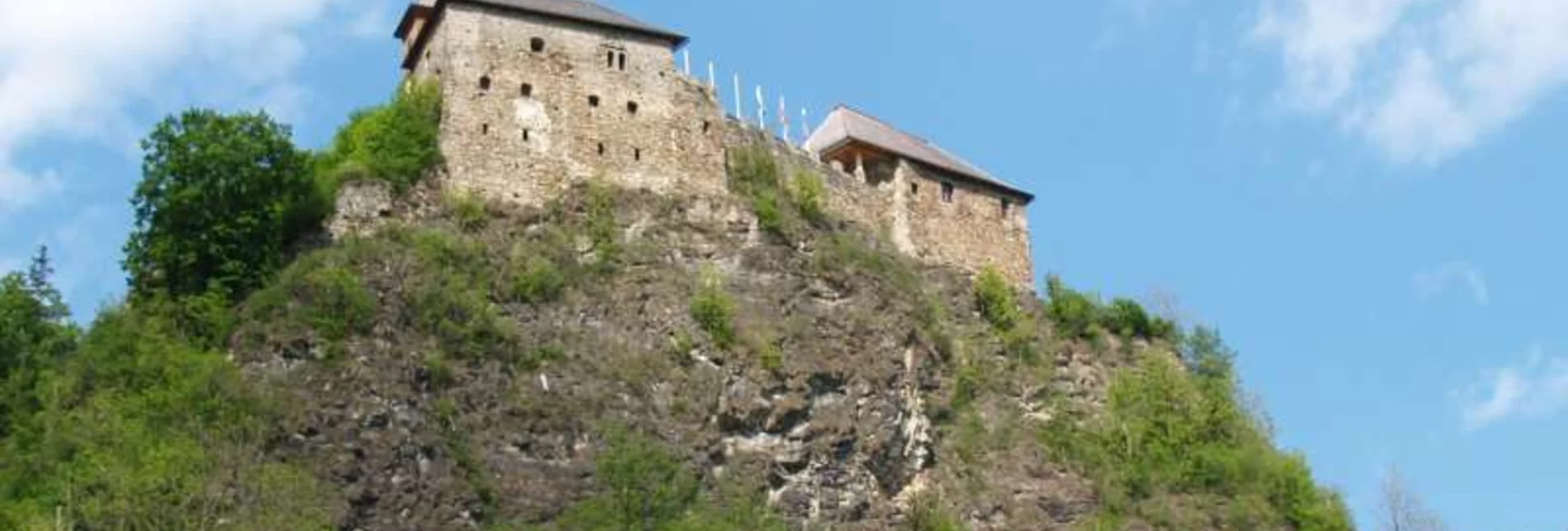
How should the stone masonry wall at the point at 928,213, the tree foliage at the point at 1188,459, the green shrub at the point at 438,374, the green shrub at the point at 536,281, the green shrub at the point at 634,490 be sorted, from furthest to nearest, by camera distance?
the stone masonry wall at the point at 928,213, the tree foliage at the point at 1188,459, the green shrub at the point at 536,281, the green shrub at the point at 438,374, the green shrub at the point at 634,490

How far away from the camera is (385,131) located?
54.3 m

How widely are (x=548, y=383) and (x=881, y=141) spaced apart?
1675 centimetres

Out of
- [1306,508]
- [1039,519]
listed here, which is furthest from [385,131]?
[1306,508]

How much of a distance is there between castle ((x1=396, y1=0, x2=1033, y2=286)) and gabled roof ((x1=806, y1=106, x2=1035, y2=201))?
2.20m

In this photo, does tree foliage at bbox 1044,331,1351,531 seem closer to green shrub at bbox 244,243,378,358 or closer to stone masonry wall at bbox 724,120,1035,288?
stone masonry wall at bbox 724,120,1035,288

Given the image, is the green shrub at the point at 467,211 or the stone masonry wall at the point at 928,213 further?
the stone masonry wall at the point at 928,213

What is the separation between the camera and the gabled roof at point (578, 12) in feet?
186

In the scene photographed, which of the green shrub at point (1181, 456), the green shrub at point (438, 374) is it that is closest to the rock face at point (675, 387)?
the green shrub at point (438, 374)

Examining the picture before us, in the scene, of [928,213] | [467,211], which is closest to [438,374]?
[467,211]

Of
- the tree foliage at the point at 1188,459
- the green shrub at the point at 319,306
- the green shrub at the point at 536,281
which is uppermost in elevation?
the green shrub at the point at 536,281

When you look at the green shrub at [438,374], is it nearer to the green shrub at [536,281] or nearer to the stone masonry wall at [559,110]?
the green shrub at [536,281]

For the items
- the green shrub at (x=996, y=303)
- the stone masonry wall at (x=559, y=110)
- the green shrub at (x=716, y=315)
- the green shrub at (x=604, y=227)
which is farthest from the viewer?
the green shrub at (x=996, y=303)

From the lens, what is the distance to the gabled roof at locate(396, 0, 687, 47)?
186 feet

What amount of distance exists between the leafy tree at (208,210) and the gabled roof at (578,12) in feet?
23.1
